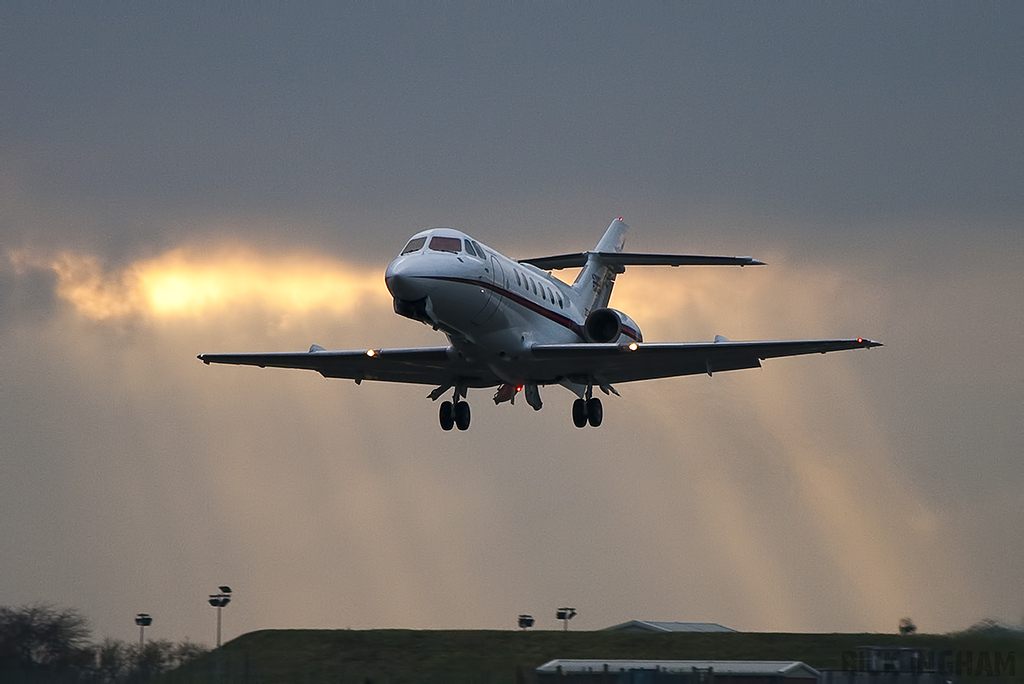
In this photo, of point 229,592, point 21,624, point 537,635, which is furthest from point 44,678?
point 229,592

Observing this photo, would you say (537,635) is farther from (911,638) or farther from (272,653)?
(911,638)

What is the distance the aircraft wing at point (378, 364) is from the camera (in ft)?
124

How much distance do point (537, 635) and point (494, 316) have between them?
13.3m

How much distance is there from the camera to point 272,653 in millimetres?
45688

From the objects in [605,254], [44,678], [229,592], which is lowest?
[44,678]

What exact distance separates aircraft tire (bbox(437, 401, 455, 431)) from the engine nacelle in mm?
4463

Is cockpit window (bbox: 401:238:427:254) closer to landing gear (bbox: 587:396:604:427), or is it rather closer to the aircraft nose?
the aircraft nose

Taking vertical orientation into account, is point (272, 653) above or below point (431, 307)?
below

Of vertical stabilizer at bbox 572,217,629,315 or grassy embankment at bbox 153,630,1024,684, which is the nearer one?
grassy embankment at bbox 153,630,1024,684

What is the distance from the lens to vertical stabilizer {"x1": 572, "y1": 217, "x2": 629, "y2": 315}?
4519cm

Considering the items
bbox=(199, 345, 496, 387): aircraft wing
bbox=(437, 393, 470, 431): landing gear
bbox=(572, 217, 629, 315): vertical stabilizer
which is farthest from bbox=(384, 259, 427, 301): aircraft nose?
bbox=(572, 217, 629, 315): vertical stabilizer

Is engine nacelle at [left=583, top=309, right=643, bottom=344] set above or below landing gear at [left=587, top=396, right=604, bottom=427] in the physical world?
above

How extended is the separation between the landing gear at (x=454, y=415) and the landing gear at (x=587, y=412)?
10.0ft

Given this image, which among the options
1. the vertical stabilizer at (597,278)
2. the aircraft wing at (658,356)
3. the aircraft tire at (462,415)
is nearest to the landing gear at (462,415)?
the aircraft tire at (462,415)
